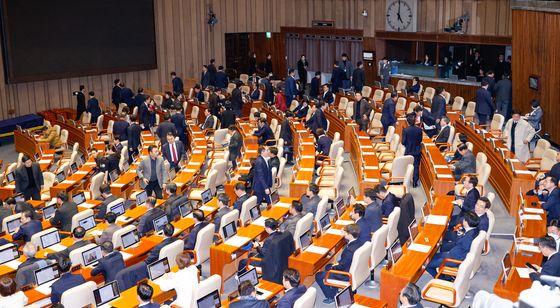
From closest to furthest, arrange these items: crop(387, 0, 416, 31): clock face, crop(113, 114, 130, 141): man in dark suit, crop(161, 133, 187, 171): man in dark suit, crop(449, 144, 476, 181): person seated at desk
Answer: crop(449, 144, 476, 181): person seated at desk < crop(161, 133, 187, 171): man in dark suit < crop(113, 114, 130, 141): man in dark suit < crop(387, 0, 416, 31): clock face

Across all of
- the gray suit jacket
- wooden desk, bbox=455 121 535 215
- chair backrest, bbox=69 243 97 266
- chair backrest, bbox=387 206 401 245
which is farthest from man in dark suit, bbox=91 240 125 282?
wooden desk, bbox=455 121 535 215

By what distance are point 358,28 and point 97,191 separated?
15.8 meters

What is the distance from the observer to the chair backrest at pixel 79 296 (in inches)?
309

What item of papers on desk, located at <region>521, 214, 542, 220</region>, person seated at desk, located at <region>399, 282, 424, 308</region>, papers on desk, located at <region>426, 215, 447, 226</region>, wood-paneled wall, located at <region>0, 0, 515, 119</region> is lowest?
papers on desk, located at <region>426, 215, 447, 226</region>

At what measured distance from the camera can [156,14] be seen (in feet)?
87.2

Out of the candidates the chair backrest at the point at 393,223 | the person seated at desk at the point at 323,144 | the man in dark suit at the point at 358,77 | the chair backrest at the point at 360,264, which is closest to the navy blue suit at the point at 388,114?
the person seated at desk at the point at 323,144

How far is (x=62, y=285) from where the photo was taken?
8430 mm

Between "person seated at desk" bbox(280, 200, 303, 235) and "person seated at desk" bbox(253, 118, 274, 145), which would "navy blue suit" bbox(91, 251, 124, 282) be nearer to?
"person seated at desk" bbox(280, 200, 303, 235)

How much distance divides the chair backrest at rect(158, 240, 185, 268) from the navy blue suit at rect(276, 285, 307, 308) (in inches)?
84.0

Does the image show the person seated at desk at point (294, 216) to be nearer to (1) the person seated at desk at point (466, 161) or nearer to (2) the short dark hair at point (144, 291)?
(2) the short dark hair at point (144, 291)

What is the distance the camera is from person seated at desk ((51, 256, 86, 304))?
8406 mm

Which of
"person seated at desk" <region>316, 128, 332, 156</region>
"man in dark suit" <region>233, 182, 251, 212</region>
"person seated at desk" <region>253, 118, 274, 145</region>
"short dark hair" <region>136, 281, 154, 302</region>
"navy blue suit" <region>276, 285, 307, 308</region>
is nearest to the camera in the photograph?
"short dark hair" <region>136, 281, 154, 302</region>

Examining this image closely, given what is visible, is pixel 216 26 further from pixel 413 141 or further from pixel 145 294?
pixel 145 294

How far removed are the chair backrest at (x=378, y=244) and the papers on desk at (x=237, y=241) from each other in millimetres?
1922
